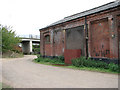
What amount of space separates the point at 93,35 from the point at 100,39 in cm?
96

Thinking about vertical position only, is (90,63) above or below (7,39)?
below

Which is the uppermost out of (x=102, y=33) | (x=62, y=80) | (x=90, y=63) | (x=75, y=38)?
(x=102, y=33)

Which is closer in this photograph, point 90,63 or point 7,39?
point 90,63

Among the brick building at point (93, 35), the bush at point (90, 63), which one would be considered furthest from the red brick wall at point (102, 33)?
the bush at point (90, 63)

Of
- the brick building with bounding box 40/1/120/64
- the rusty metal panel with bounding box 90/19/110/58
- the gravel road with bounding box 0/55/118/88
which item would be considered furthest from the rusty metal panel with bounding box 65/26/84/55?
the gravel road with bounding box 0/55/118/88

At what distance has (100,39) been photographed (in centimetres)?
1090

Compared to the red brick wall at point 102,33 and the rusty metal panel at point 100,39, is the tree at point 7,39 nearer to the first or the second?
the red brick wall at point 102,33

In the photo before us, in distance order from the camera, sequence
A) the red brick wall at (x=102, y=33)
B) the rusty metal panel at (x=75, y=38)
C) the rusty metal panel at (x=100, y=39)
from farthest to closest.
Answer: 1. the rusty metal panel at (x=75, y=38)
2. the rusty metal panel at (x=100, y=39)
3. the red brick wall at (x=102, y=33)

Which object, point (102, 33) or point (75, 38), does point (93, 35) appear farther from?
point (75, 38)

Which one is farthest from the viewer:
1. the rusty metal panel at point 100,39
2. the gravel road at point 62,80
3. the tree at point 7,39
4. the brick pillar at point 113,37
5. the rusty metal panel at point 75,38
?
the tree at point 7,39

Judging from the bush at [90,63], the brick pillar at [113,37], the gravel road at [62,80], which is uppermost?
the brick pillar at [113,37]

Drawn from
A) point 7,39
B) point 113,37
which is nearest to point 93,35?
point 113,37

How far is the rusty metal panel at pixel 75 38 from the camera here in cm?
1268

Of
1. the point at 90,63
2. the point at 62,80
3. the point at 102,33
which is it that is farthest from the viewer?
the point at 102,33
